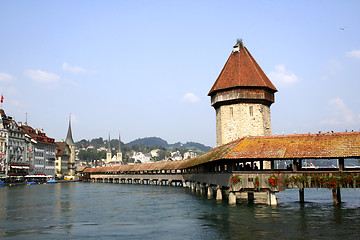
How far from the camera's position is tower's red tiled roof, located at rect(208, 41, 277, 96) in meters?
44.2

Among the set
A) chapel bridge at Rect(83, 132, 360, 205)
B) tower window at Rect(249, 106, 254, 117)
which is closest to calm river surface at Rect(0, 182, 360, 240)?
chapel bridge at Rect(83, 132, 360, 205)

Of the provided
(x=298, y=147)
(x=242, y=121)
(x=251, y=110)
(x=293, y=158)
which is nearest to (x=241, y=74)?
(x=251, y=110)

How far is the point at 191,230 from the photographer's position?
19062 millimetres

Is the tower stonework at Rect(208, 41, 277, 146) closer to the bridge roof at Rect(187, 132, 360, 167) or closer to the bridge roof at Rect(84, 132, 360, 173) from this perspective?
the bridge roof at Rect(84, 132, 360, 173)

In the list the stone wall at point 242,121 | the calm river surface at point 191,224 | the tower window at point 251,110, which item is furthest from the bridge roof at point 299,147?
the tower window at point 251,110

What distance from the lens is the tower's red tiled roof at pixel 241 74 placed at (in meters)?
44.2

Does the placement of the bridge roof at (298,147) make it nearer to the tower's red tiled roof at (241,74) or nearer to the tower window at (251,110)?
the tower window at (251,110)

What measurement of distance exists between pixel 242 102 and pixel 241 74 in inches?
142

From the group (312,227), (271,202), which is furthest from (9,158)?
(312,227)

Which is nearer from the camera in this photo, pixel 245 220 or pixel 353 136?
pixel 245 220

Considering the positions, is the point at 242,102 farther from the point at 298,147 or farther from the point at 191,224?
the point at 191,224

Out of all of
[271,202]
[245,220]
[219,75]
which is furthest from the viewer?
Answer: [219,75]

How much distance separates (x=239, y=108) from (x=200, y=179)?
8756 mm

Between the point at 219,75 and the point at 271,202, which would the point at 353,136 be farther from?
the point at 219,75
